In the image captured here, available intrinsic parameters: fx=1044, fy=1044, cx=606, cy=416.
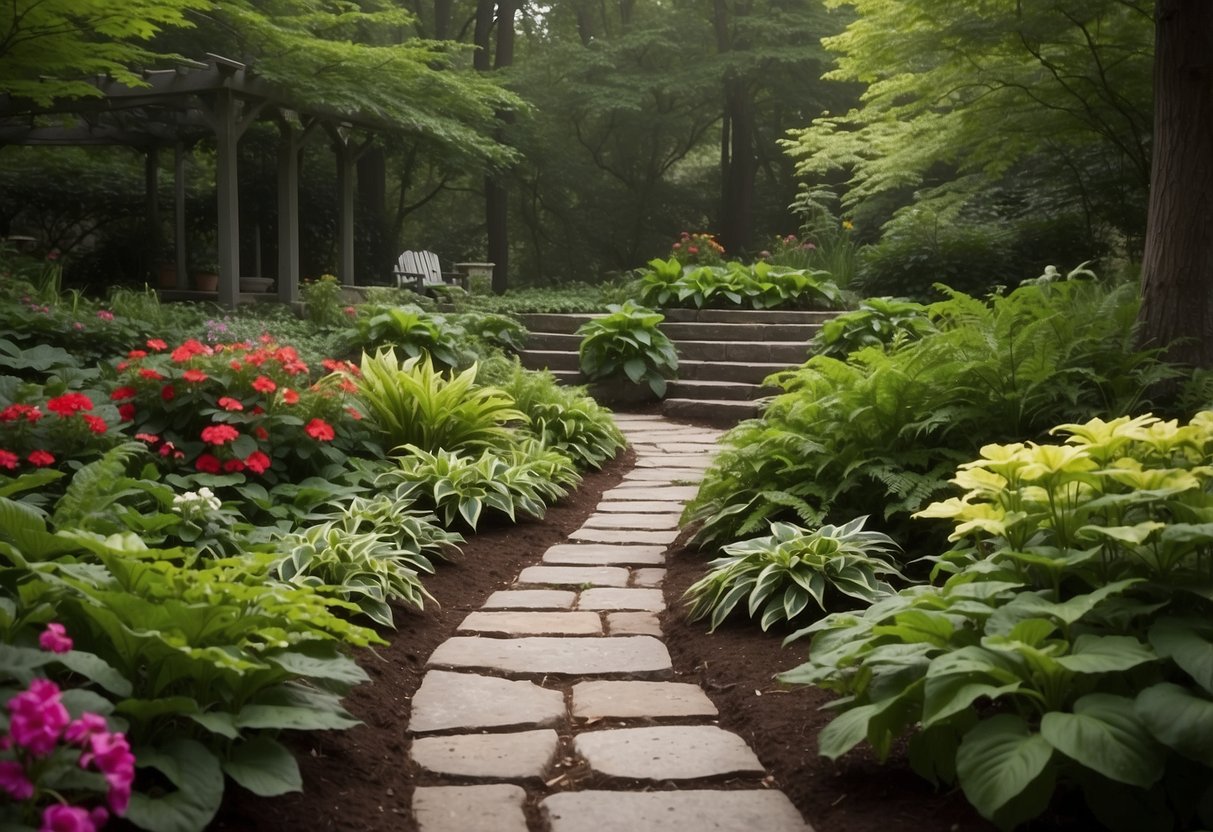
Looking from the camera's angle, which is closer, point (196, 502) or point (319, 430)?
point (196, 502)

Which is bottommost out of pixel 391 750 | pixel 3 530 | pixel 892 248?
Result: pixel 391 750

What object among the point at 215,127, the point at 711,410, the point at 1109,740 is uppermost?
the point at 215,127

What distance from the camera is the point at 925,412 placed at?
3.90 m

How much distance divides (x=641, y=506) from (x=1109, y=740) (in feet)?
11.8

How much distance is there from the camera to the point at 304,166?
1755 cm

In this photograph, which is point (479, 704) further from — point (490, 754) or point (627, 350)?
point (627, 350)

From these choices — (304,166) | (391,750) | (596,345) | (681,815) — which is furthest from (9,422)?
(304,166)

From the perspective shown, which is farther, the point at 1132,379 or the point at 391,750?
the point at 1132,379

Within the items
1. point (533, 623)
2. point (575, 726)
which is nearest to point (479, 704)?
point (575, 726)

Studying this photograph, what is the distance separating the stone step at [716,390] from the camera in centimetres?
851

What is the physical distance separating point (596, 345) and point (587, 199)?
47.8 ft

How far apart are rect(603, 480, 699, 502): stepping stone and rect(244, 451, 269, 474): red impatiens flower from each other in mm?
2045

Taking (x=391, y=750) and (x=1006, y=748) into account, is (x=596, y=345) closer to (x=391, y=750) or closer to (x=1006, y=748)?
(x=391, y=750)

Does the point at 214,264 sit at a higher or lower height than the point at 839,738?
higher
